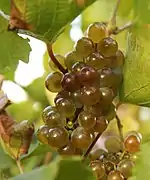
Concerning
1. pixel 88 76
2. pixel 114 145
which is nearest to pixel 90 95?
pixel 88 76

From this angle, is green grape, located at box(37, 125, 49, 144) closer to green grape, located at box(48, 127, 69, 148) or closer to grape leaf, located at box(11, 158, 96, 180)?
green grape, located at box(48, 127, 69, 148)

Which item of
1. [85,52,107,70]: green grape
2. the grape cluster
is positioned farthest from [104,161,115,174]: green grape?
[85,52,107,70]: green grape

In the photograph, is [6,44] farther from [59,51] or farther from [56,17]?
[59,51]

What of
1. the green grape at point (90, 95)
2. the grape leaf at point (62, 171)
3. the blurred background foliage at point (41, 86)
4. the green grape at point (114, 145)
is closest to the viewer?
the grape leaf at point (62, 171)

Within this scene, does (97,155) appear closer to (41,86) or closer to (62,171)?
(62,171)

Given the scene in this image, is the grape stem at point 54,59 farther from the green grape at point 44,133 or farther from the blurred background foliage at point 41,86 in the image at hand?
the blurred background foliage at point 41,86

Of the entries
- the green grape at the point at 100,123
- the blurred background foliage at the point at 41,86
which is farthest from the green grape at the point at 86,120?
the blurred background foliage at the point at 41,86
